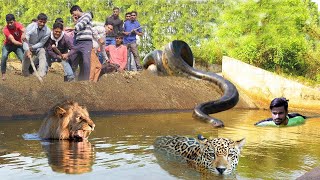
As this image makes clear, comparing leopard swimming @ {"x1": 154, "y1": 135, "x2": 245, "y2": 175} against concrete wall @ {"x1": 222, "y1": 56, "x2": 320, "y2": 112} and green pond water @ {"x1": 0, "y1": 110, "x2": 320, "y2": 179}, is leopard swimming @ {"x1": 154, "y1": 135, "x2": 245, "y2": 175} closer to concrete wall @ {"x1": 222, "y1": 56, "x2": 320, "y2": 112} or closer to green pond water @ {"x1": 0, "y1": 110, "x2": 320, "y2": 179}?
green pond water @ {"x1": 0, "y1": 110, "x2": 320, "y2": 179}

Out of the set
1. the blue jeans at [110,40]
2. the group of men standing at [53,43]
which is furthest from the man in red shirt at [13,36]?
the blue jeans at [110,40]

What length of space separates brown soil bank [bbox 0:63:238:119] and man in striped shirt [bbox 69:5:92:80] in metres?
1.31

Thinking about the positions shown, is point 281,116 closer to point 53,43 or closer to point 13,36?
point 53,43

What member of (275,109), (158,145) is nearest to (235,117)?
(275,109)

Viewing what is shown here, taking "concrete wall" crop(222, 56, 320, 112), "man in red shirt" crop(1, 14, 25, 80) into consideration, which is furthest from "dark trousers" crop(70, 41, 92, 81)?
"concrete wall" crop(222, 56, 320, 112)

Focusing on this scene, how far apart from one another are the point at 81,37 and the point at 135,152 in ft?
29.2

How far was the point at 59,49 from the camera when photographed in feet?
62.2

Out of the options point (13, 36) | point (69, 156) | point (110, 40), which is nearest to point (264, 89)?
point (110, 40)

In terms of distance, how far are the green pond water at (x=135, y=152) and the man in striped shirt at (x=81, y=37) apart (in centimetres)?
345

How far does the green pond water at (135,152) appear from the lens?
8.27 m

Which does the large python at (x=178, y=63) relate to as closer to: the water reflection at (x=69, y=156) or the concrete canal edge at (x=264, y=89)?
the concrete canal edge at (x=264, y=89)

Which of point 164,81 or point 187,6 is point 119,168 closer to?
point 164,81

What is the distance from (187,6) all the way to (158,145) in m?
37.1

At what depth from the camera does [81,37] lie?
61.0ft
